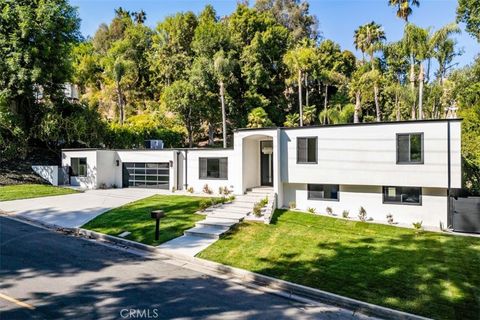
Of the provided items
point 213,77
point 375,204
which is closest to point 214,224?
point 375,204

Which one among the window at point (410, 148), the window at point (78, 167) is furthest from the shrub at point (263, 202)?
the window at point (78, 167)

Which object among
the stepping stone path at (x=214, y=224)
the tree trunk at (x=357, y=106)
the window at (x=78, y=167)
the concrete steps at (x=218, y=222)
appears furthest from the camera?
the tree trunk at (x=357, y=106)

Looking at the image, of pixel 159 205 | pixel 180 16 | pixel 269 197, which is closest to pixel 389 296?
pixel 269 197

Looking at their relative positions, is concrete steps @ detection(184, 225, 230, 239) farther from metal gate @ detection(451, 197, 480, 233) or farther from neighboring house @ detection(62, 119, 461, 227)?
metal gate @ detection(451, 197, 480, 233)

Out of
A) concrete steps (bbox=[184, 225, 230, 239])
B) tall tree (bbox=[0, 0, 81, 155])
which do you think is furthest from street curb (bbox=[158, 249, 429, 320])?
tall tree (bbox=[0, 0, 81, 155])

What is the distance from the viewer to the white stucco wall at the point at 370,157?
1396cm

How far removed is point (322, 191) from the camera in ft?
54.5

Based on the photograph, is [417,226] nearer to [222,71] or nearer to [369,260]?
[369,260]

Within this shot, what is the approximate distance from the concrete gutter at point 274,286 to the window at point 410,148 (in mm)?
8890

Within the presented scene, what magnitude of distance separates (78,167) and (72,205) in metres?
8.29

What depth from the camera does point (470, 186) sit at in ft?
60.6

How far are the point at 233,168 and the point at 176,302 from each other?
Result: 12296 mm

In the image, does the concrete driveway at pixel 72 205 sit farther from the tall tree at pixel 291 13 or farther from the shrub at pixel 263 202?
the tall tree at pixel 291 13

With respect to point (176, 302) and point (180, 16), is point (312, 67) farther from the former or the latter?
point (176, 302)
